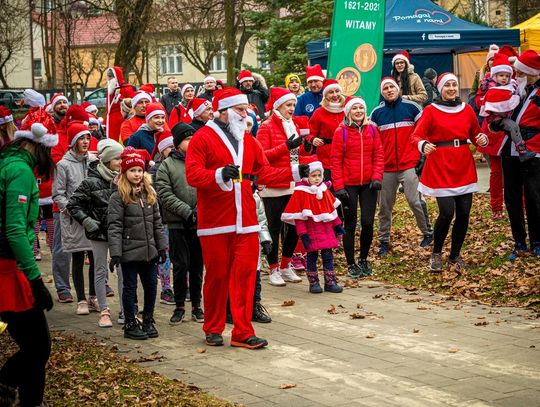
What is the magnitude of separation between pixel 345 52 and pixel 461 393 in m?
9.57

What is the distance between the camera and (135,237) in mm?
9805

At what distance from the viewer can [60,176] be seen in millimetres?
11492

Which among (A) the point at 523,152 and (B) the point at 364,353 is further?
(A) the point at 523,152

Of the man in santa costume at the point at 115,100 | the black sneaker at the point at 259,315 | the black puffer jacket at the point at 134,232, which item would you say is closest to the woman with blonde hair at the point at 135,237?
the black puffer jacket at the point at 134,232

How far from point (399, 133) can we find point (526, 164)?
2066 millimetres

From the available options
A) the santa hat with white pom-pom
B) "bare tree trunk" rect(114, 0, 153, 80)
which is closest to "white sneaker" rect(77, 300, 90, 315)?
the santa hat with white pom-pom

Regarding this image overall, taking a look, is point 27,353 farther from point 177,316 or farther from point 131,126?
point 131,126

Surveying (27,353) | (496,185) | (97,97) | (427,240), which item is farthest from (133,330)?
(97,97)

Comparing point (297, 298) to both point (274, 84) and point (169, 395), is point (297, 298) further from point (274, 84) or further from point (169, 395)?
point (274, 84)

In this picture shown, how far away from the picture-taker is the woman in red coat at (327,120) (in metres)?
13.4

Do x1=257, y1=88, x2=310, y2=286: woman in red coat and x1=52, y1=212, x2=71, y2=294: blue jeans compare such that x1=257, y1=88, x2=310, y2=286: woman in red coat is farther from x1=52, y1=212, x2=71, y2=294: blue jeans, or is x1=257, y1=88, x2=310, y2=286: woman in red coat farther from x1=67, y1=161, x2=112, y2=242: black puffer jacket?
x1=52, y1=212, x2=71, y2=294: blue jeans

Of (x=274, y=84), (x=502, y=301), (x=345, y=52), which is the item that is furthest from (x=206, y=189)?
(x=274, y=84)

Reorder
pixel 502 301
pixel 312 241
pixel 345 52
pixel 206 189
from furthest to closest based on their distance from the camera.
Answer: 1. pixel 345 52
2. pixel 312 241
3. pixel 502 301
4. pixel 206 189

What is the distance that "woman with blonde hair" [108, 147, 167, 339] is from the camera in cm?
977
